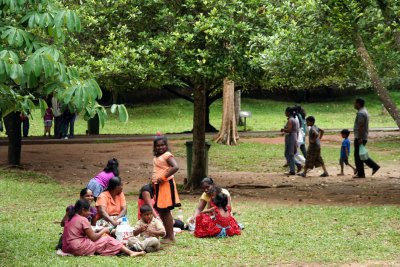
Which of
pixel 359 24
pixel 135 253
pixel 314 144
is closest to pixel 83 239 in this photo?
pixel 135 253

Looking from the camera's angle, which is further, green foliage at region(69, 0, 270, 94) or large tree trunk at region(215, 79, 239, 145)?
large tree trunk at region(215, 79, 239, 145)

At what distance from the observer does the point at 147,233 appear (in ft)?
34.7

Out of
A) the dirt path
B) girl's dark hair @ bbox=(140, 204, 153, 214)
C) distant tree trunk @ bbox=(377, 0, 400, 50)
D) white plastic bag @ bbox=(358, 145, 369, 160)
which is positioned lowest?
the dirt path

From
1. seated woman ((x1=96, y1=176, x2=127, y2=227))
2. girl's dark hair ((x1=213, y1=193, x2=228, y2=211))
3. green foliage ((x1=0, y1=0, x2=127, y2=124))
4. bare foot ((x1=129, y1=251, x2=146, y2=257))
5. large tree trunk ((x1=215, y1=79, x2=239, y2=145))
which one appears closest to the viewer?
green foliage ((x1=0, y1=0, x2=127, y2=124))

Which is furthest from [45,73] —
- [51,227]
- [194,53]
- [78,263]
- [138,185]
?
[138,185]

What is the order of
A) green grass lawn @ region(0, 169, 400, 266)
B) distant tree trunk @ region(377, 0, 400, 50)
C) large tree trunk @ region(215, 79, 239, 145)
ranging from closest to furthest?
green grass lawn @ region(0, 169, 400, 266), distant tree trunk @ region(377, 0, 400, 50), large tree trunk @ region(215, 79, 239, 145)

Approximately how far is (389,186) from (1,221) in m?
8.28

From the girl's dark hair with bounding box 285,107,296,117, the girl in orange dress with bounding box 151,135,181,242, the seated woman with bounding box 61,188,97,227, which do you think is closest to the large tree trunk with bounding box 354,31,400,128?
the girl in orange dress with bounding box 151,135,181,242

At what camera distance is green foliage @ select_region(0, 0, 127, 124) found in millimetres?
7301

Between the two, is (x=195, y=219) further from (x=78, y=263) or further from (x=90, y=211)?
(x=78, y=263)

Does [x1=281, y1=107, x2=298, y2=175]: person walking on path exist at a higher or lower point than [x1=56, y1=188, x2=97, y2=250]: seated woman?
higher

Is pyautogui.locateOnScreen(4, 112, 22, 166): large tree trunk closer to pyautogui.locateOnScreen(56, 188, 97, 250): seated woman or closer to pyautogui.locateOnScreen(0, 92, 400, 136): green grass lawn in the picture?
pyautogui.locateOnScreen(56, 188, 97, 250): seated woman

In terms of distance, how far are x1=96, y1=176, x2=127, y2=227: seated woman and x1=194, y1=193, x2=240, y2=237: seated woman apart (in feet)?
3.61

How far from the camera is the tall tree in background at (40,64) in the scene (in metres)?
7.30
